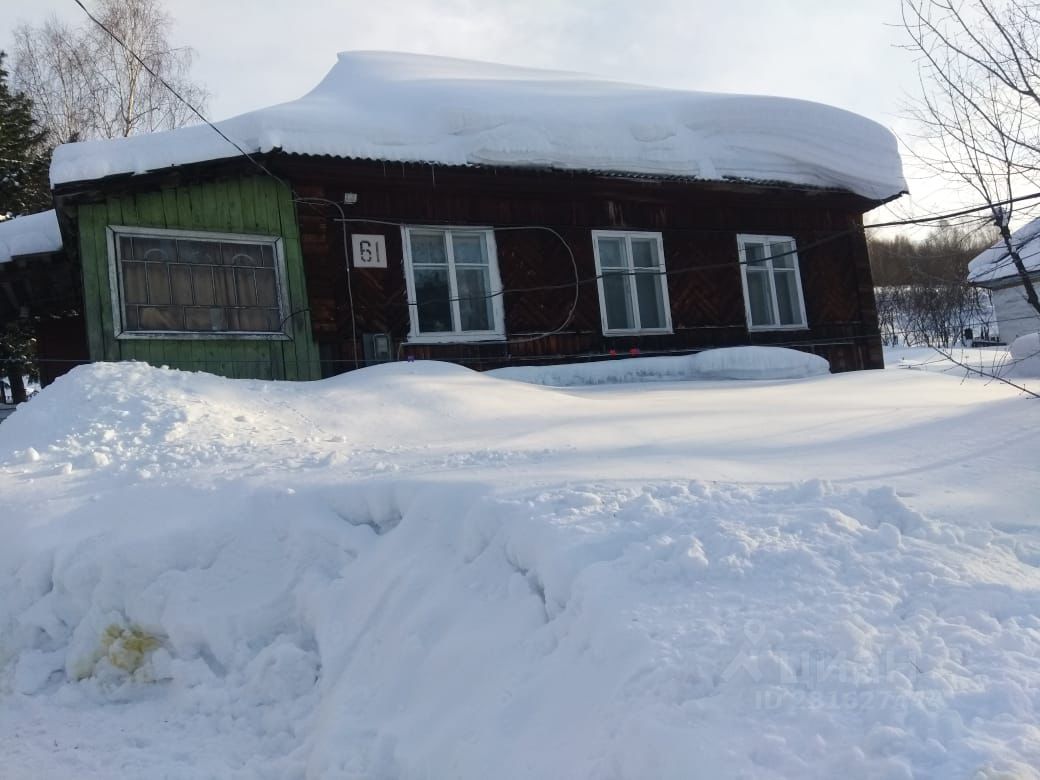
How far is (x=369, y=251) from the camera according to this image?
947cm

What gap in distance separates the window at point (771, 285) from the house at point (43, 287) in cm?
923

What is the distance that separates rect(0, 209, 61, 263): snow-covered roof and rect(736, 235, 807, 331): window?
9345 millimetres

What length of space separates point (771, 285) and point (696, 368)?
2.74m

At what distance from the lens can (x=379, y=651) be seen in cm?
343

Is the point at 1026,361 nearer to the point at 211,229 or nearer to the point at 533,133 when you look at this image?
the point at 533,133

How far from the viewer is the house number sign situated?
371 inches

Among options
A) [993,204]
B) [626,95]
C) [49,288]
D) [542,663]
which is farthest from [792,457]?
[49,288]

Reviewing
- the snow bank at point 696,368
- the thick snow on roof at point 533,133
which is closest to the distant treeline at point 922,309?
the thick snow on roof at point 533,133

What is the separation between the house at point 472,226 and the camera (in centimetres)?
853

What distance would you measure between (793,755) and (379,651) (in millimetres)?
1843

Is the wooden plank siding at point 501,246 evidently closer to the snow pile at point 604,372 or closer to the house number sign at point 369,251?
the house number sign at point 369,251

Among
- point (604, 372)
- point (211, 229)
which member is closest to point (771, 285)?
point (604, 372)

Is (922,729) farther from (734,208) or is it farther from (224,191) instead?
(734,208)

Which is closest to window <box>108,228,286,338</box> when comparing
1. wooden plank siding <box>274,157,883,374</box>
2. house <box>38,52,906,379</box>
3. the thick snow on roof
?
house <box>38,52,906,379</box>
